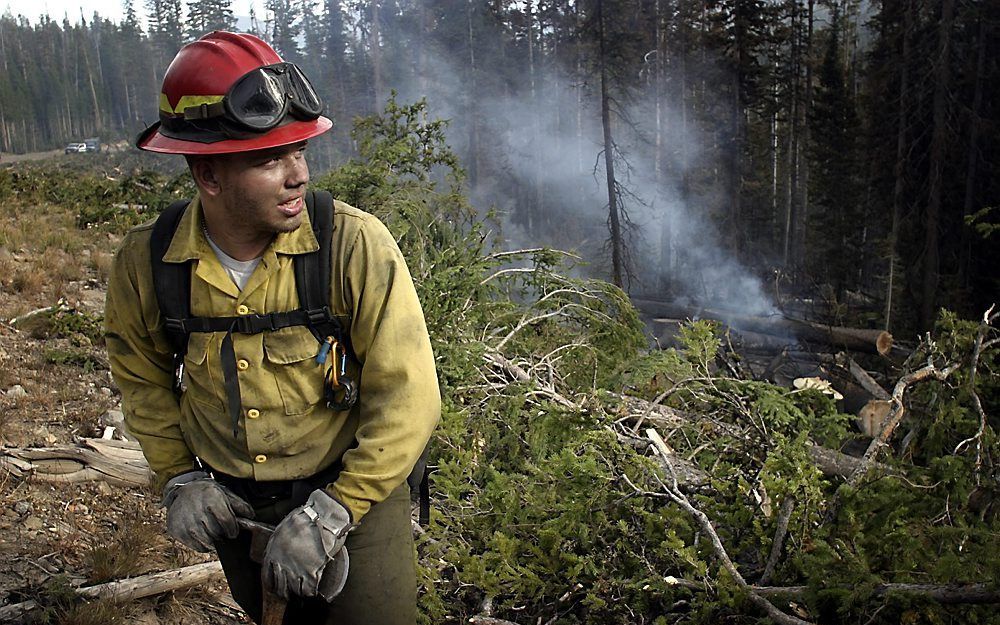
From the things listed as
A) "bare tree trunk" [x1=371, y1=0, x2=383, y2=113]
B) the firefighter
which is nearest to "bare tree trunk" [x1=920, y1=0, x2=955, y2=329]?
the firefighter

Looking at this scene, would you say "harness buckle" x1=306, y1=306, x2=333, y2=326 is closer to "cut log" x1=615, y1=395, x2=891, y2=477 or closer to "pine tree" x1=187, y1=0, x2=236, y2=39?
"cut log" x1=615, y1=395, x2=891, y2=477

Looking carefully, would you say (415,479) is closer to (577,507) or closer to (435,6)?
(577,507)

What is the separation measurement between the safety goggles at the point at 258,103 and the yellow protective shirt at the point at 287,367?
0.90 ft

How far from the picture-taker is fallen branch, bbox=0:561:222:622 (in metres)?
2.91

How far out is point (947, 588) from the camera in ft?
7.74

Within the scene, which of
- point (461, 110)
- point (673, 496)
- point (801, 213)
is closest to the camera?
point (673, 496)

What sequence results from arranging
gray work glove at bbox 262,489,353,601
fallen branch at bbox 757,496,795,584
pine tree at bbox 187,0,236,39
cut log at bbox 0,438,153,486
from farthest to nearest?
pine tree at bbox 187,0,236,39, cut log at bbox 0,438,153,486, fallen branch at bbox 757,496,795,584, gray work glove at bbox 262,489,353,601

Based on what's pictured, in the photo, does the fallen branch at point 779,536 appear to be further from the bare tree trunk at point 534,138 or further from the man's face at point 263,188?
the bare tree trunk at point 534,138

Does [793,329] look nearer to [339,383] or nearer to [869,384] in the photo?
[869,384]

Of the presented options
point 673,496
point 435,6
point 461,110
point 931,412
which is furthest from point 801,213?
point 673,496

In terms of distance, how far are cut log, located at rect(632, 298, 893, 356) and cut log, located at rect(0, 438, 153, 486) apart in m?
6.90

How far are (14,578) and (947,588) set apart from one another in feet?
12.2

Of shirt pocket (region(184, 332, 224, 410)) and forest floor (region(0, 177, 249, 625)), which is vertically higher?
shirt pocket (region(184, 332, 224, 410))

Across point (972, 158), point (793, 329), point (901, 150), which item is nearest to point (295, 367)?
point (793, 329)
